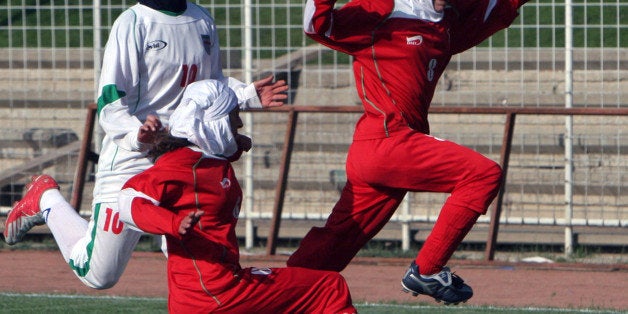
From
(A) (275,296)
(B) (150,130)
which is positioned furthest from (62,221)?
(A) (275,296)

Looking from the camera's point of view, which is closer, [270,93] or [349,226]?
[270,93]

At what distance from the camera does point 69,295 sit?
26.7ft

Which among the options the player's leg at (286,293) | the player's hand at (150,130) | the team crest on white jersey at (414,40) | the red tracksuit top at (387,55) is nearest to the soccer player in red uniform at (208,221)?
the player's leg at (286,293)

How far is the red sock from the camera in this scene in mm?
5867

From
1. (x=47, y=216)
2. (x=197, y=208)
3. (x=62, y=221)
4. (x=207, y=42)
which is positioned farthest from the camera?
(x=47, y=216)

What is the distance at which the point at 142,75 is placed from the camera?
6.11 meters

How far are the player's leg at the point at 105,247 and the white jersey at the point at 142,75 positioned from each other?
0.09 m

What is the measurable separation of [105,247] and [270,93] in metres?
1.14

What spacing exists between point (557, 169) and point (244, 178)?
279 centimetres

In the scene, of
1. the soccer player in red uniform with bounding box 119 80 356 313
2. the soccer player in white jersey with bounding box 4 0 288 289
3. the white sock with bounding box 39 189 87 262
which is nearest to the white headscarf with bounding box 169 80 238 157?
the soccer player in red uniform with bounding box 119 80 356 313

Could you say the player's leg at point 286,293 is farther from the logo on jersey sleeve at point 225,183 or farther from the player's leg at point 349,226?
the player's leg at point 349,226

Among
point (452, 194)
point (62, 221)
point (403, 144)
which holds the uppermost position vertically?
point (403, 144)

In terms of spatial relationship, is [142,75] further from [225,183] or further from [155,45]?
[225,183]

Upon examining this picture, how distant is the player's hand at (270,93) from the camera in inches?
232
